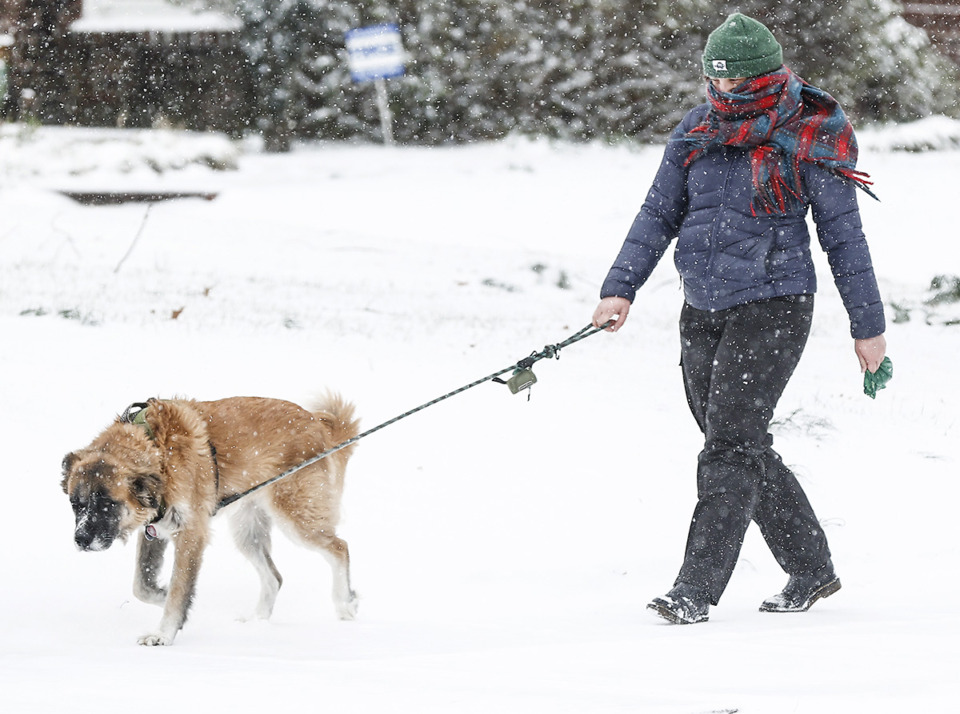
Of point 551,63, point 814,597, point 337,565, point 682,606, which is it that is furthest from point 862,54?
point 682,606

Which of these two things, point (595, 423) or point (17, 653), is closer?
point (17, 653)

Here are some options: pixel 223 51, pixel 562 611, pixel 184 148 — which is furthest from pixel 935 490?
pixel 223 51

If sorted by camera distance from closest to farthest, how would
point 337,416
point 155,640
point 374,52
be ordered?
point 155,640, point 337,416, point 374,52

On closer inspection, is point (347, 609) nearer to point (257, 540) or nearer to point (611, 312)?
point (257, 540)

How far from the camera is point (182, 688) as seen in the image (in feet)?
8.46

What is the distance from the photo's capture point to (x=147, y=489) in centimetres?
380

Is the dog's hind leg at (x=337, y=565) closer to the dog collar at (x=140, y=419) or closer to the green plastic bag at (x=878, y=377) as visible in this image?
the dog collar at (x=140, y=419)

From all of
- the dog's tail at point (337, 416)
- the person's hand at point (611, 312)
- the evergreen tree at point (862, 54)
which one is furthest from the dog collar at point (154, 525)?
the evergreen tree at point (862, 54)

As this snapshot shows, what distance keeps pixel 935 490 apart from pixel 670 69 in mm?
14649

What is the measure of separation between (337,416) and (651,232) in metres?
1.52

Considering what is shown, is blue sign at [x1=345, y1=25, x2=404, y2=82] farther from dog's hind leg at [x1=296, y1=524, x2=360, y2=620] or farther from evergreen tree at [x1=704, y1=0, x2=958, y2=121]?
dog's hind leg at [x1=296, y1=524, x2=360, y2=620]

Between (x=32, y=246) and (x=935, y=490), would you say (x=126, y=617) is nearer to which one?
(x=935, y=490)

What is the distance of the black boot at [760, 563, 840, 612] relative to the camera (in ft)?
12.7

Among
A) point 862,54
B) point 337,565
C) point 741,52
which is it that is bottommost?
point 337,565
